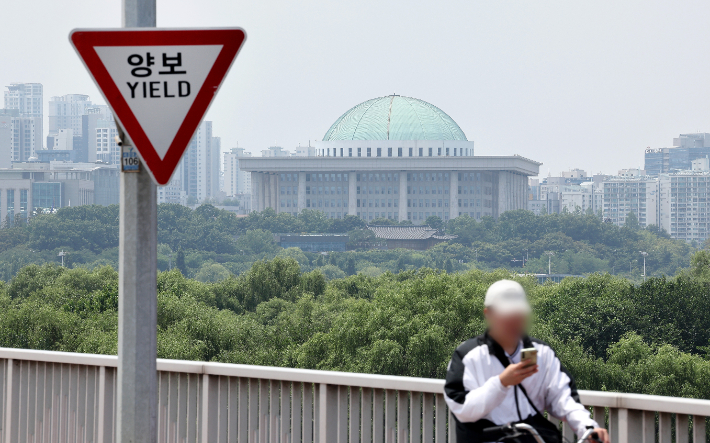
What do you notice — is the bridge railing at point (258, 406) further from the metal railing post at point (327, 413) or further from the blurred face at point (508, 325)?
the blurred face at point (508, 325)

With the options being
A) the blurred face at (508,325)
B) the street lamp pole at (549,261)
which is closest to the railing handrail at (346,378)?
the blurred face at (508,325)

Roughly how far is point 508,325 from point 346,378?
1.96m

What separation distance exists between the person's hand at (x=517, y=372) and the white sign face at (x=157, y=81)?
1.66m

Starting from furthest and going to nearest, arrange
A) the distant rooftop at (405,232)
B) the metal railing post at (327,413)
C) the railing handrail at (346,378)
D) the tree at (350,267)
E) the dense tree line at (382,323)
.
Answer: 1. the distant rooftop at (405,232)
2. the tree at (350,267)
3. the dense tree line at (382,323)
4. the metal railing post at (327,413)
5. the railing handrail at (346,378)

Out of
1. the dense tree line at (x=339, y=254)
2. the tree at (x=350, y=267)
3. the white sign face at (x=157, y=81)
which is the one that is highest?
the white sign face at (x=157, y=81)

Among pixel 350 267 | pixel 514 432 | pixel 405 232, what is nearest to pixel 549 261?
pixel 405 232

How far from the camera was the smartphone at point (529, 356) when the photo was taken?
3426 mm

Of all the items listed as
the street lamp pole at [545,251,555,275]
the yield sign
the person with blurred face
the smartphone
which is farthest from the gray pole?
the street lamp pole at [545,251,555,275]

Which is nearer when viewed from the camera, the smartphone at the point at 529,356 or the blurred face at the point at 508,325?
the smartphone at the point at 529,356

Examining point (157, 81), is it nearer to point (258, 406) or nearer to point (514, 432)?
point (514, 432)

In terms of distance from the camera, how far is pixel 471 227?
181875mm

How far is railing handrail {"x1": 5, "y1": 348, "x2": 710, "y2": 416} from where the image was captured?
4672 mm

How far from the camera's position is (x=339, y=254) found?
158 m

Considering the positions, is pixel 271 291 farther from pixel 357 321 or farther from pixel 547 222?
pixel 547 222
